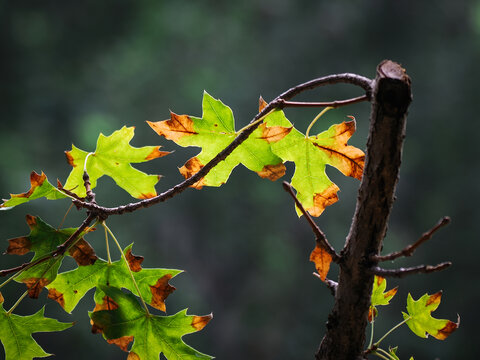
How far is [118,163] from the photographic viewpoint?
0.58 meters

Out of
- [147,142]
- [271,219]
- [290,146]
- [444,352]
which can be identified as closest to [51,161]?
[147,142]

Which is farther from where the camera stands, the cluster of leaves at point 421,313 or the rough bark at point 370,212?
the cluster of leaves at point 421,313

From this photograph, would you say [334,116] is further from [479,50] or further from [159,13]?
[159,13]

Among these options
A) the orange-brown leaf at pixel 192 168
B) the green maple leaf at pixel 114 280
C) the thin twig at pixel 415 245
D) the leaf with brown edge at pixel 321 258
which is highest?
the orange-brown leaf at pixel 192 168

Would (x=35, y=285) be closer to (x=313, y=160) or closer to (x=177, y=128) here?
(x=177, y=128)

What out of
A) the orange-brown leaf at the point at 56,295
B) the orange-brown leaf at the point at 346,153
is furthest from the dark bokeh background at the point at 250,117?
the orange-brown leaf at the point at 346,153

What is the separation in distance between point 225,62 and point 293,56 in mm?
966

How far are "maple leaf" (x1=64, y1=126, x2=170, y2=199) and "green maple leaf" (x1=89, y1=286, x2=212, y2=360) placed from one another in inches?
4.8

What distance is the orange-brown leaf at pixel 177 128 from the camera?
0.53 m

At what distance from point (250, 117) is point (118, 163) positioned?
5557 millimetres

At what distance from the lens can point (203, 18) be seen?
7.36m

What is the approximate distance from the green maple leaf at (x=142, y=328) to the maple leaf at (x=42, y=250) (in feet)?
0.15

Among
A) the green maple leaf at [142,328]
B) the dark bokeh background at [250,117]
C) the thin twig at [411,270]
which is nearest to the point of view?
the thin twig at [411,270]

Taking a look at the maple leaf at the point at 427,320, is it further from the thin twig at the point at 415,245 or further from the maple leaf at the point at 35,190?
the maple leaf at the point at 35,190
